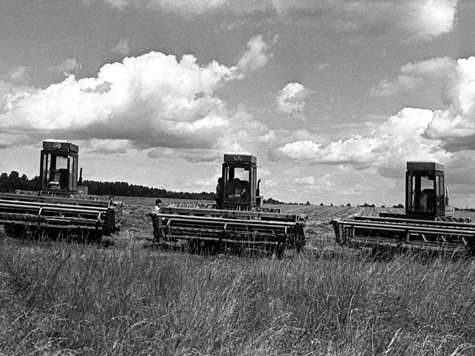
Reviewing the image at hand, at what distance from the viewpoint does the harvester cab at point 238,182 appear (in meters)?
16.2

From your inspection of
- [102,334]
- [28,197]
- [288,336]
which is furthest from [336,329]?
[28,197]

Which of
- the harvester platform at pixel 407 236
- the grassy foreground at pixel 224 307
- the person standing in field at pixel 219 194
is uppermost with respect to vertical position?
the person standing in field at pixel 219 194

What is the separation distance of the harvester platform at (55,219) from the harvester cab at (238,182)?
370 centimetres

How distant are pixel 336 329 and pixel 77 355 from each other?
2.67 m

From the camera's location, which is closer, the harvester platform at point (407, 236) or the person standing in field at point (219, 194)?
the harvester platform at point (407, 236)

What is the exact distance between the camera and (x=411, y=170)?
16.5 metres

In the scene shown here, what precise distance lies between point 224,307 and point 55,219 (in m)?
8.19

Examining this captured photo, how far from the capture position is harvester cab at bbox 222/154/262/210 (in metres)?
16.2

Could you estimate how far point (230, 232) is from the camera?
492 inches

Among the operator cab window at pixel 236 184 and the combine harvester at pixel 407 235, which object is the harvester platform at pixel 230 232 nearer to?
the combine harvester at pixel 407 235

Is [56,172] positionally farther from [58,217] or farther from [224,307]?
[224,307]

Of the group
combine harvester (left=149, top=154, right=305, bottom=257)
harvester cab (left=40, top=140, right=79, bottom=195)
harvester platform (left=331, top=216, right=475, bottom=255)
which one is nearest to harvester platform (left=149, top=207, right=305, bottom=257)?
combine harvester (left=149, top=154, right=305, bottom=257)

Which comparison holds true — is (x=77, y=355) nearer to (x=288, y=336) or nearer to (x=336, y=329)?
(x=288, y=336)

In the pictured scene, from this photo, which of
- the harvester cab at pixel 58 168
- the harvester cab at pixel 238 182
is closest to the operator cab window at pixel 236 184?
the harvester cab at pixel 238 182
